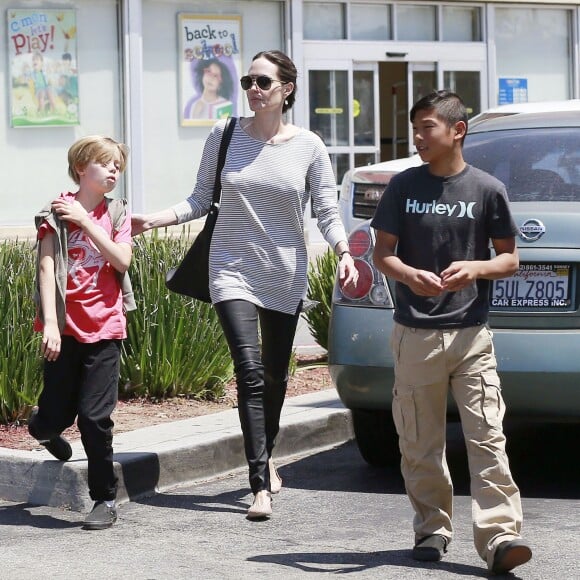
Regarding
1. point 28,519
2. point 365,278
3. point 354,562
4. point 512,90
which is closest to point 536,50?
point 512,90

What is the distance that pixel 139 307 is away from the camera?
25.7ft

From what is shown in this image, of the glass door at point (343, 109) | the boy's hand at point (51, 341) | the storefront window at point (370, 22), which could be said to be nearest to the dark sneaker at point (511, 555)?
the boy's hand at point (51, 341)

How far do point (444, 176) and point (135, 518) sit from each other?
188 centimetres

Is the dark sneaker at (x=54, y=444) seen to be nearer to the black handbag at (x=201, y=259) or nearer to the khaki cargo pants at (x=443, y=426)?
the black handbag at (x=201, y=259)

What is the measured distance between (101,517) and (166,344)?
2.17 metres

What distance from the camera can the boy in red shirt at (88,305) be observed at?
18.8 feet

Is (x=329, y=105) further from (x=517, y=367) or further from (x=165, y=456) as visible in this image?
(x=517, y=367)

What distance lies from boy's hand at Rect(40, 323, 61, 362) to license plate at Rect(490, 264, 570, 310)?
1.69 metres

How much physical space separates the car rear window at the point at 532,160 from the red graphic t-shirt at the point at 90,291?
1632 millimetres

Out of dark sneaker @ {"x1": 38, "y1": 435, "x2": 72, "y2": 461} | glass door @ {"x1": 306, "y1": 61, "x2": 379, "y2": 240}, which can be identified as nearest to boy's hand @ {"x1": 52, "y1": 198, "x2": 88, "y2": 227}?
dark sneaker @ {"x1": 38, "y1": 435, "x2": 72, "y2": 461}

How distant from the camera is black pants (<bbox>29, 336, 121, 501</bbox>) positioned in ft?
19.0

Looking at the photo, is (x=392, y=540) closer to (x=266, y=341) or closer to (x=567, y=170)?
(x=266, y=341)

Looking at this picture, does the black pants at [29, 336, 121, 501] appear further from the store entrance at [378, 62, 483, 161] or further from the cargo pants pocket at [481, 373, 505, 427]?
the store entrance at [378, 62, 483, 161]

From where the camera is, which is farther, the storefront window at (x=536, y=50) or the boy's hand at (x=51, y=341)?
the storefront window at (x=536, y=50)
